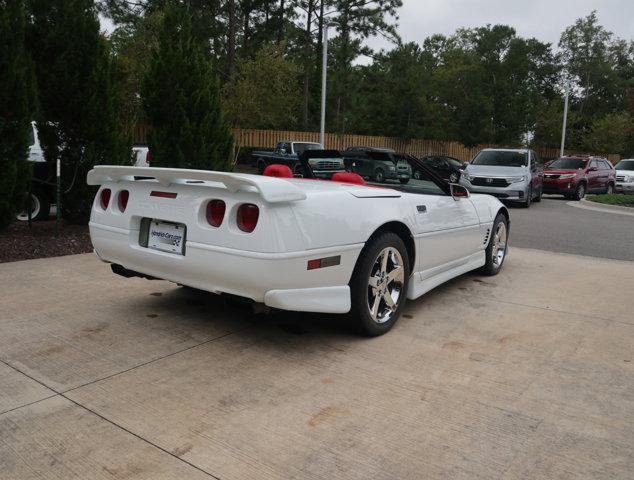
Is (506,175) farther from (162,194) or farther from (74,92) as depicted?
(162,194)

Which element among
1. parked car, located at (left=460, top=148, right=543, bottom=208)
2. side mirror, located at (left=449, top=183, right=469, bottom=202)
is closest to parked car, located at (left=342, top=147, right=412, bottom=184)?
side mirror, located at (left=449, top=183, right=469, bottom=202)

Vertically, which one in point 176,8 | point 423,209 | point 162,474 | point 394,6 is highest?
point 394,6

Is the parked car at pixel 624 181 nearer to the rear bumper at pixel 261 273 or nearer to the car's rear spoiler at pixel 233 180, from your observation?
the rear bumper at pixel 261 273

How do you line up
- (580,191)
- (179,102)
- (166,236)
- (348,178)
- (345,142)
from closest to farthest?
(166,236)
(348,178)
(179,102)
(580,191)
(345,142)

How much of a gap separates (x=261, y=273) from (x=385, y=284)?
1141 mm

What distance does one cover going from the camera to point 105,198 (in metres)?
4.14

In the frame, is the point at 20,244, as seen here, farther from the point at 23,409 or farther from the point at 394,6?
the point at 394,6

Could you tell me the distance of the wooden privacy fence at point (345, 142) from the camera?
28.0 metres

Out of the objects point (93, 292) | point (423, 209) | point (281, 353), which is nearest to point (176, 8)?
point (93, 292)

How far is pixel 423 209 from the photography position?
14.2 feet

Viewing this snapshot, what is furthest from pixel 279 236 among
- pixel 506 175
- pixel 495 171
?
pixel 495 171

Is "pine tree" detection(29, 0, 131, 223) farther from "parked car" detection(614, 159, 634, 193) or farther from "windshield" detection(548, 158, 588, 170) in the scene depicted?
"parked car" detection(614, 159, 634, 193)

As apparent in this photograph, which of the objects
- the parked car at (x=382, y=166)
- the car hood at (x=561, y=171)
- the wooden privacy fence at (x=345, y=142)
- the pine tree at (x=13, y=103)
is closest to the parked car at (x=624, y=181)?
the car hood at (x=561, y=171)

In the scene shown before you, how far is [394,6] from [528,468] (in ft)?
129
